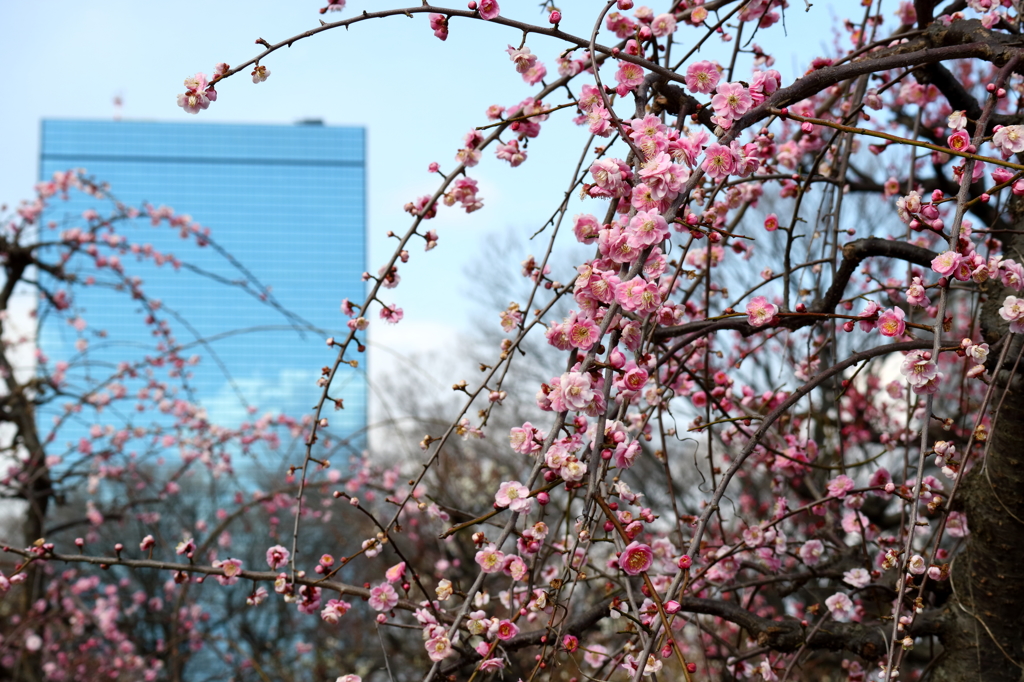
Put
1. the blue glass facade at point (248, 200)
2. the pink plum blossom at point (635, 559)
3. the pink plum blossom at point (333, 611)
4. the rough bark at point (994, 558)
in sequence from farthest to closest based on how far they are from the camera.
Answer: the blue glass facade at point (248, 200) < the rough bark at point (994, 558) < the pink plum blossom at point (333, 611) < the pink plum blossom at point (635, 559)

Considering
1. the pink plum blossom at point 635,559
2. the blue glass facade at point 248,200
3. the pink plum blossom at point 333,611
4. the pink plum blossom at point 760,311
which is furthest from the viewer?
the blue glass facade at point 248,200

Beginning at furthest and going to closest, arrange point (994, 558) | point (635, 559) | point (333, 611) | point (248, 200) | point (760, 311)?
1. point (248, 200)
2. point (994, 558)
3. point (333, 611)
4. point (760, 311)
5. point (635, 559)

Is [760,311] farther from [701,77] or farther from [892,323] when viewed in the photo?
[701,77]

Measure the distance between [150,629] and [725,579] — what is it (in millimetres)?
10770

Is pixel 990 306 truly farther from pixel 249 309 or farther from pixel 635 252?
pixel 249 309

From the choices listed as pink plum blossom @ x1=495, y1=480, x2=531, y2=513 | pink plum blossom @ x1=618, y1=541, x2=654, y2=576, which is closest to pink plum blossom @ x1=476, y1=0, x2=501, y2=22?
pink plum blossom @ x1=495, y1=480, x2=531, y2=513

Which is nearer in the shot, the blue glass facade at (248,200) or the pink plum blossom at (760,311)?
the pink plum blossom at (760,311)

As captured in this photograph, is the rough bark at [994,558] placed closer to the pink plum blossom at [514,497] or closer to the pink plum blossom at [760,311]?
the pink plum blossom at [760,311]

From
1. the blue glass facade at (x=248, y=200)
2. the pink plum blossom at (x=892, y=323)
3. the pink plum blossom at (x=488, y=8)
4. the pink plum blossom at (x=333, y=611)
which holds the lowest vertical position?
the pink plum blossom at (x=333, y=611)

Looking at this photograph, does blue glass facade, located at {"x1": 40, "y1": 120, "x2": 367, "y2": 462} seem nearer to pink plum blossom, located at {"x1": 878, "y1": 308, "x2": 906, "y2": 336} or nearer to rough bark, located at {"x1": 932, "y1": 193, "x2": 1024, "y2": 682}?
rough bark, located at {"x1": 932, "y1": 193, "x2": 1024, "y2": 682}

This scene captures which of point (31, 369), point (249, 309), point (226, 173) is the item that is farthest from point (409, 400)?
point (226, 173)

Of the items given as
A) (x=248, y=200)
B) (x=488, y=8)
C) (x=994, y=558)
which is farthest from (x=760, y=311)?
(x=248, y=200)

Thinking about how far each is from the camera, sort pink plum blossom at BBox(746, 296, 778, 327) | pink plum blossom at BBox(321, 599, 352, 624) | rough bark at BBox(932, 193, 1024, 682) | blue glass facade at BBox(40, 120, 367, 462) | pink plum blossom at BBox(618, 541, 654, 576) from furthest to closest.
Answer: blue glass facade at BBox(40, 120, 367, 462), rough bark at BBox(932, 193, 1024, 682), pink plum blossom at BBox(321, 599, 352, 624), pink plum blossom at BBox(746, 296, 778, 327), pink plum blossom at BBox(618, 541, 654, 576)

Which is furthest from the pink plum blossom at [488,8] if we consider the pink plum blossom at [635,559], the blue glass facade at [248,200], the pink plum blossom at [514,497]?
the blue glass facade at [248,200]
